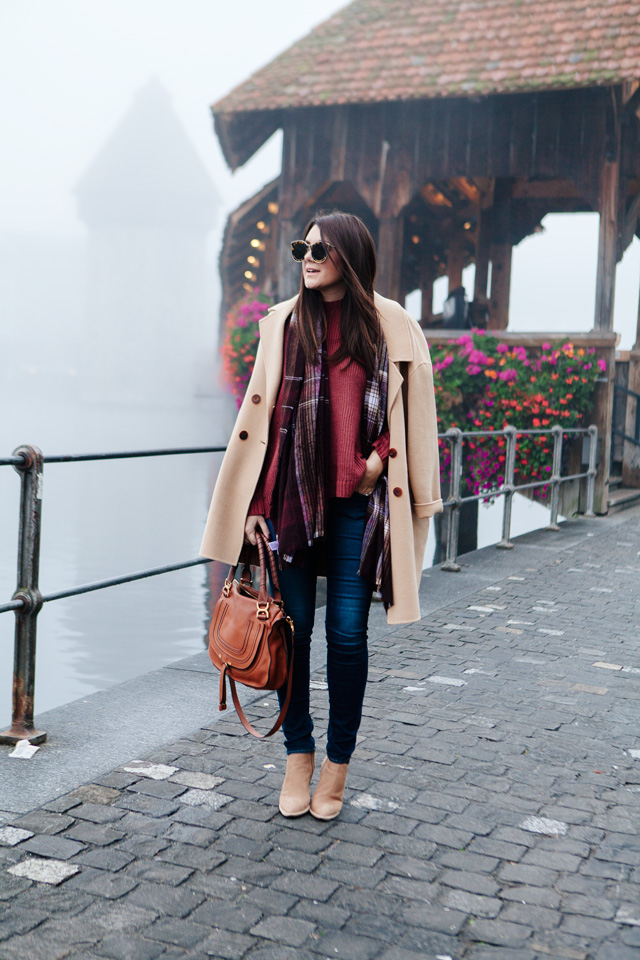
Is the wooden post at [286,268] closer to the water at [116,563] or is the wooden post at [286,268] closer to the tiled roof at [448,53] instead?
the tiled roof at [448,53]

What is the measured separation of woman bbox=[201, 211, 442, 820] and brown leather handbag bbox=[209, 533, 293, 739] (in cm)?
9

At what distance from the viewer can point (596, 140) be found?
12.1 meters

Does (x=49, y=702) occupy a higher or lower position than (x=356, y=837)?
lower

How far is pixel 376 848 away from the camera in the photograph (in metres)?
2.78

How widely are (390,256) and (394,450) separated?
10.7 metres

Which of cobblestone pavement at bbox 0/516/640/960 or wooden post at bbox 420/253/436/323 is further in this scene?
wooden post at bbox 420/253/436/323

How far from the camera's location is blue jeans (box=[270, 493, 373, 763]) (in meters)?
2.89

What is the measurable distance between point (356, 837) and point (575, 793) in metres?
0.81

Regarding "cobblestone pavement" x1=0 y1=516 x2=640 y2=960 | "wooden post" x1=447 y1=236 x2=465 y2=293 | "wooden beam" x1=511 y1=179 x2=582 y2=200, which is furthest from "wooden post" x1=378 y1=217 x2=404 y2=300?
"cobblestone pavement" x1=0 y1=516 x2=640 y2=960

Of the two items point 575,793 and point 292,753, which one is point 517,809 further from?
point 292,753

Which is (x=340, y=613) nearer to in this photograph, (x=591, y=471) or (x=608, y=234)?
(x=591, y=471)

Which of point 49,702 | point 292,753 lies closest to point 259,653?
point 292,753

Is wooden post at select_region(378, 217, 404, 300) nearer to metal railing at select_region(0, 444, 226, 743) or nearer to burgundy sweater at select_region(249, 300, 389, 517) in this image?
metal railing at select_region(0, 444, 226, 743)

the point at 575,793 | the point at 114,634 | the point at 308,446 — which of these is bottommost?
the point at 114,634
